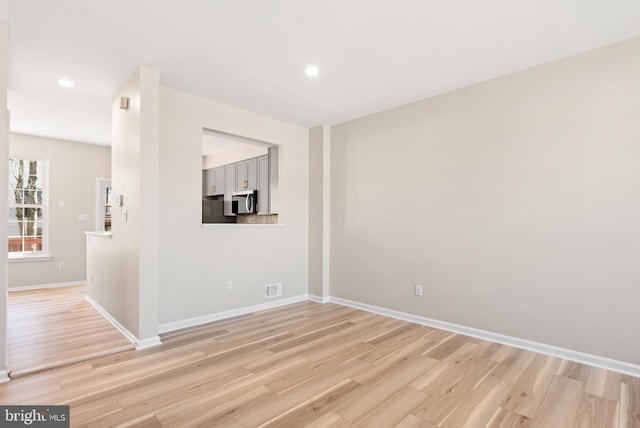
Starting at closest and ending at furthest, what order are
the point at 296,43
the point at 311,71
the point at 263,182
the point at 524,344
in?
the point at 296,43 < the point at 524,344 < the point at 311,71 < the point at 263,182

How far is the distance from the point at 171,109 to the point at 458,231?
3.29 m

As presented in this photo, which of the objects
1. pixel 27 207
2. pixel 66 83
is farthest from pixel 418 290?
pixel 27 207

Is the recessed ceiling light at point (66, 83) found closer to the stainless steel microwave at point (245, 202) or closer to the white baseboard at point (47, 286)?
the stainless steel microwave at point (245, 202)

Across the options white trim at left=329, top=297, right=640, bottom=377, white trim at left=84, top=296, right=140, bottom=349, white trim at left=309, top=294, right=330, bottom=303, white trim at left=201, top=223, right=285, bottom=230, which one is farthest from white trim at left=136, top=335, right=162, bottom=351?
white trim at left=329, top=297, right=640, bottom=377

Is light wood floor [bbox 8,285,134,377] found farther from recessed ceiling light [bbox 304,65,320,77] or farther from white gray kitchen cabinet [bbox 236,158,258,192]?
recessed ceiling light [bbox 304,65,320,77]

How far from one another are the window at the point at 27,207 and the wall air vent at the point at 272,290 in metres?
4.29

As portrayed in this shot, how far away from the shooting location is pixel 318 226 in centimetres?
479

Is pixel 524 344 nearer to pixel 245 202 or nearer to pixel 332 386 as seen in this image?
pixel 332 386

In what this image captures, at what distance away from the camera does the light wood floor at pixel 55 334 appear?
2715mm

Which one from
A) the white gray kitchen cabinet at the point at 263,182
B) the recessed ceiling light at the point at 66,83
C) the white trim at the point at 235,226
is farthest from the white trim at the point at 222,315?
the recessed ceiling light at the point at 66,83

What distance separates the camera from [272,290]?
443cm

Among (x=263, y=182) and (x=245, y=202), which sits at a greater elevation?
(x=263, y=182)

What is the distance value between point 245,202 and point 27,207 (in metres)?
3.66

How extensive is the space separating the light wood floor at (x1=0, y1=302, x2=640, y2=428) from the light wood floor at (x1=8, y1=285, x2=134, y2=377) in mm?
211
